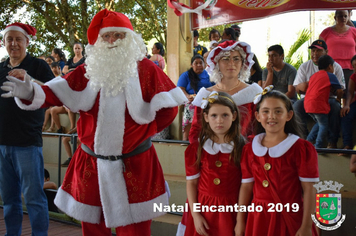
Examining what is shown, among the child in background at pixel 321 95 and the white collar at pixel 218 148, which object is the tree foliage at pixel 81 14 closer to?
the child in background at pixel 321 95

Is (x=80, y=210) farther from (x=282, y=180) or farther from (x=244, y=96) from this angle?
(x=244, y=96)

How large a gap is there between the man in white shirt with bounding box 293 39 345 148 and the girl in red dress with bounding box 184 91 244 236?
6.96 feet

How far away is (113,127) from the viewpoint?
8.66 feet

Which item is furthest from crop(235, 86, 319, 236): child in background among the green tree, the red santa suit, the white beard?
the green tree

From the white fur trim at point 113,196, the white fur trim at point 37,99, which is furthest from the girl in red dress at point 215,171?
the white fur trim at point 37,99

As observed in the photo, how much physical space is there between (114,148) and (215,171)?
26.8 inches

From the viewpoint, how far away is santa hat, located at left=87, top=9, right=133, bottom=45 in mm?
2811

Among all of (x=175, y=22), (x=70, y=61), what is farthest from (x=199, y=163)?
(x=70, y=61)

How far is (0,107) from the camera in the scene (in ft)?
11.2

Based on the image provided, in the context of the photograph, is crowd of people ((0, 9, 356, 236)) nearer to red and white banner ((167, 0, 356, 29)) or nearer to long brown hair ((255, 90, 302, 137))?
long brown hair ((255, 90, 302, 137))

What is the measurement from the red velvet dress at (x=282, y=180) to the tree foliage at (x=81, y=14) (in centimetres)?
1072

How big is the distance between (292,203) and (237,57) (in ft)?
4.31

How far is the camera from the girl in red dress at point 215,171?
8.43 feet

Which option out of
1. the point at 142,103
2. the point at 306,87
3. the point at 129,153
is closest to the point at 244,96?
the point at 142,103
